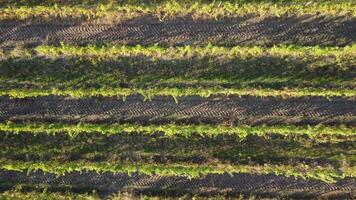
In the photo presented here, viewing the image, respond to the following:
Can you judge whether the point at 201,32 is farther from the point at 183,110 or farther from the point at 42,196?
the point at 42,196

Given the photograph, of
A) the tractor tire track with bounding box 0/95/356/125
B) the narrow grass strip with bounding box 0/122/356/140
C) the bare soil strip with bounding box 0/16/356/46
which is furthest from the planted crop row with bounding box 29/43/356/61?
the narrow grass strip with bounding box 0/122/356/140

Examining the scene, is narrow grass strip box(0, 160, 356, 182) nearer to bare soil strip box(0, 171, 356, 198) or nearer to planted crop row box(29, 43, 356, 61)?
bare soil strip box(0, 171, 356, 198)

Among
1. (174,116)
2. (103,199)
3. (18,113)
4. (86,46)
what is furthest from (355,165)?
(18,113)

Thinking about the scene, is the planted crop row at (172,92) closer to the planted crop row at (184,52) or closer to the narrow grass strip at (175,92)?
the narrow grass strip at (175,92)

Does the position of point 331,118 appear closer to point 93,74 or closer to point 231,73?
point 231,73

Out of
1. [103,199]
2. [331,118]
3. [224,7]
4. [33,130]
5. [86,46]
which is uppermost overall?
[224,7]

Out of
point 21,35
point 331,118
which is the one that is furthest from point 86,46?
point 331,118

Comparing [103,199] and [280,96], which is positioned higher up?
[280,96]
